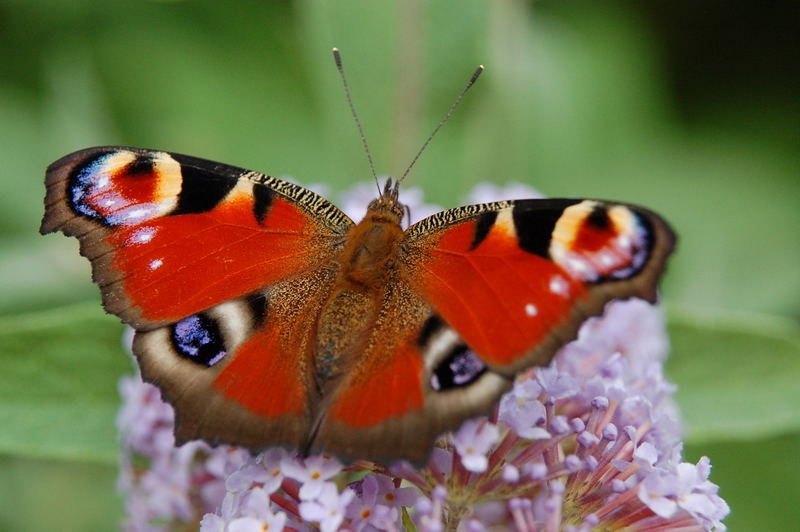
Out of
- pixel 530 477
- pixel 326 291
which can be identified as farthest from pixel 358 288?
pixel 530 477

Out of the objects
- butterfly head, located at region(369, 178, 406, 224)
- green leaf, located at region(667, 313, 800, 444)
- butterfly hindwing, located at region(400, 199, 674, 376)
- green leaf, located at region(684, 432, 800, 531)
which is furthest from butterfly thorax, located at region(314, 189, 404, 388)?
green leaf, located at region(684, 432, 800, 531)

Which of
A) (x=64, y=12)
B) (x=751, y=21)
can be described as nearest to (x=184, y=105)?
(x=64, y=12)

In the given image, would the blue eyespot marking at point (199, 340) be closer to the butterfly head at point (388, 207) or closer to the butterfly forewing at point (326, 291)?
the butterfly forewing at point (326, 291)

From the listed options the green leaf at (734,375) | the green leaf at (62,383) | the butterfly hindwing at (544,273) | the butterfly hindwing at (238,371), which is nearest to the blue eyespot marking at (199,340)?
the butterfly hindwing at (238,371)

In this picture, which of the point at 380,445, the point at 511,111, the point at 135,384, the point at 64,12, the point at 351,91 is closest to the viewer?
the point at 380,445

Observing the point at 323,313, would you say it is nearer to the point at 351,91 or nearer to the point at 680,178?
the point at 351,91

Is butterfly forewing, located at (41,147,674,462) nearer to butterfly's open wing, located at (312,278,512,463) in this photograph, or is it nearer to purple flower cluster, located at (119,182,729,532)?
butterfly's open wing, located at (312,278,512,463)

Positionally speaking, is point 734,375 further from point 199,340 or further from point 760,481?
point 199,340
